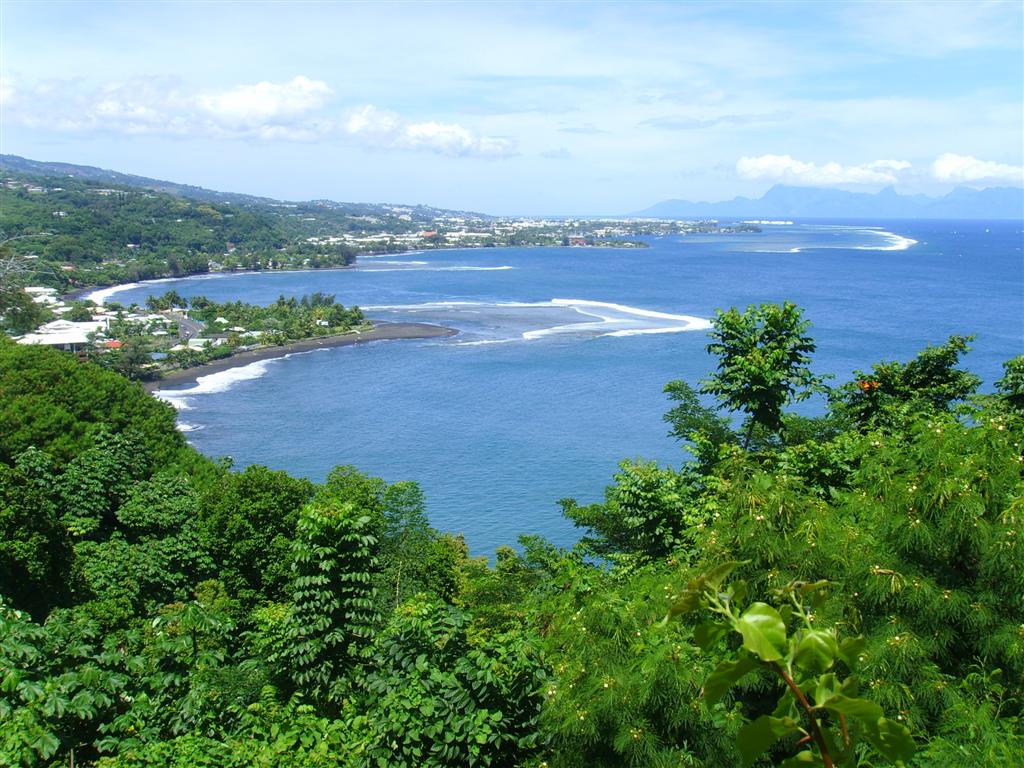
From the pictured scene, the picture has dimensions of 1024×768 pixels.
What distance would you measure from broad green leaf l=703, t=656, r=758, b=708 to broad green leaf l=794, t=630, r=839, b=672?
0.19 feet

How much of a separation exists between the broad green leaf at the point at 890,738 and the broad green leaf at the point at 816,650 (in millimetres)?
Answer: 124

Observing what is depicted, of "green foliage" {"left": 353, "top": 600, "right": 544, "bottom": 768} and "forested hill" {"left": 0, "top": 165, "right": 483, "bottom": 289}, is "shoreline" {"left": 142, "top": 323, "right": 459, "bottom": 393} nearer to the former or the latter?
"forested hill" {"left": 0, "top": 165, "right": 483, "bottom": 289}

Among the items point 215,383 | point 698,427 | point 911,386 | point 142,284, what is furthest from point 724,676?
point 142,284

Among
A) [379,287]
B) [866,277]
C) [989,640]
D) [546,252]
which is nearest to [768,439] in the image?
[989,640]

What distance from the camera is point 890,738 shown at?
3.33 feet

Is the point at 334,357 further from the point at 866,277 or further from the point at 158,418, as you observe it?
the point at 866,277

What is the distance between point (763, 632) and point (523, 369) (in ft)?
115

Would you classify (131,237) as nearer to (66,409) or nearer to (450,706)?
(66,409)

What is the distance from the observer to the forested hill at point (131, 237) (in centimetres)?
7194

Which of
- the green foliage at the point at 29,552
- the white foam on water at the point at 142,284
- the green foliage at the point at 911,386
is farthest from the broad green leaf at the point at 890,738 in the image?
the white foam on water at the point at 142,284

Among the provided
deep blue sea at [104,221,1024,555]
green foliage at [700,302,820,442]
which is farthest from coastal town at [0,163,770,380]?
green foliage at [700,302,820,442]

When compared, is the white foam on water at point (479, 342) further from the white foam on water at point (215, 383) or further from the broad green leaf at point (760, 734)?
the broad green leaf at point (760, 734)

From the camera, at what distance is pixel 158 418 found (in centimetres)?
1831

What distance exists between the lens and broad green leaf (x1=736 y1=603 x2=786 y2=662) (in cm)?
92
